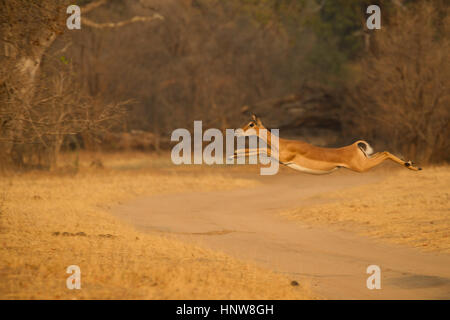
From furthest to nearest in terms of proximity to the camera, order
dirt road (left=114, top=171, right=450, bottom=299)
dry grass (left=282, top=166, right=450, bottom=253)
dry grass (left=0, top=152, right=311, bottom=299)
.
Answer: dry grass (left=282, top=166, right=450, bottom=253)
dirt road (left=114, top=171, right=450, bottom=299)
dry grass (left=0, top=152, right=311, bottom=299)

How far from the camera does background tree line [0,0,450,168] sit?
49.1 ft

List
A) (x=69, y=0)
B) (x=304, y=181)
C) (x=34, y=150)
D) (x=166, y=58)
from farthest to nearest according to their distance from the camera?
(x=166, y=58), (x=34, y=150), (x=304, y=181), (x=69, y=0)

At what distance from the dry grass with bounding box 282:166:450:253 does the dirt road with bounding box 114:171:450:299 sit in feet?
1.83

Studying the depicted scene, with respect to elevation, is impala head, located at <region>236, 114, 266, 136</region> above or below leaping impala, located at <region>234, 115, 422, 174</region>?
above

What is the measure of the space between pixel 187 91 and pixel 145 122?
3.95 metres

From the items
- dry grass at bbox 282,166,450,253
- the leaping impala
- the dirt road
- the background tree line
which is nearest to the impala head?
the leaping impala

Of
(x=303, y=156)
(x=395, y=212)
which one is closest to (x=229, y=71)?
(x=395, y=212)

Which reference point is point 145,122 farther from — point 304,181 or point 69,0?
point 69,0

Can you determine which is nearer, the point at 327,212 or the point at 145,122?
the point at 327,212

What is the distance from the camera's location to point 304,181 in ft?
84.9

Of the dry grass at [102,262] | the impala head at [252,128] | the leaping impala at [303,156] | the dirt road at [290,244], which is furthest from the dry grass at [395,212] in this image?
the impala head at [252,128]

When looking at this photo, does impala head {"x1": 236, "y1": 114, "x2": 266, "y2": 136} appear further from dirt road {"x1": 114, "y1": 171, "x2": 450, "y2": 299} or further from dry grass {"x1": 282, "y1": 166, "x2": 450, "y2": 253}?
dry grass {"x1": 282, "y1": 166, "x2": 450, "y2": 253}

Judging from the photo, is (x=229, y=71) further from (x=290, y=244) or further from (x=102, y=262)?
(x=102, y=262)
